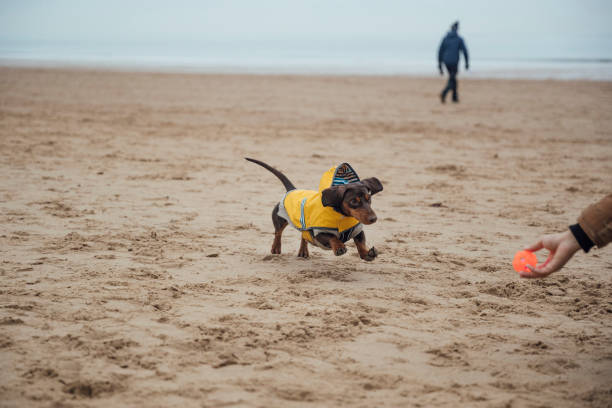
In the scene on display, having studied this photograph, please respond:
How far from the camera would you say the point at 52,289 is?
392 cm

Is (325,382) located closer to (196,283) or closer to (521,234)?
(196,283)

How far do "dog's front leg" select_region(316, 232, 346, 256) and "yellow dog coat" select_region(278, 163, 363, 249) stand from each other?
31 millimetres

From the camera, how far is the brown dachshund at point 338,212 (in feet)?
14.1

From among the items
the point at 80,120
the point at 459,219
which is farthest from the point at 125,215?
the point at 80,120

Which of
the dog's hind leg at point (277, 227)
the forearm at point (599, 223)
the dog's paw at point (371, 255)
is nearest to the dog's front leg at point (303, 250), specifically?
the dog's hind leg at point (277, 227)

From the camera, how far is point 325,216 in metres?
4.40

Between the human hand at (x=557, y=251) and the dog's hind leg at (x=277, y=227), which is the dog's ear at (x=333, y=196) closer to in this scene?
the dog's hind leg at (x=277, y=227)

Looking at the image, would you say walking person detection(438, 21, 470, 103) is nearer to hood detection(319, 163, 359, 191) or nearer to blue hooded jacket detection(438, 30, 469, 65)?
blue hooded jacket detection(438, 30, 469, 65)

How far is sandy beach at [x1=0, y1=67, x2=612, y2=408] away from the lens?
286 cm

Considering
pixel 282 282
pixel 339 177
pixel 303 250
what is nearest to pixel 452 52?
pixel 303 250

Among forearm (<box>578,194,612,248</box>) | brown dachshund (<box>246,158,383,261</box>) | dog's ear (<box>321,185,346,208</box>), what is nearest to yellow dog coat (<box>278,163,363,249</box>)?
brown dachshund (<box>246,158,383,261</box>)

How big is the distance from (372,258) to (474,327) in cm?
114

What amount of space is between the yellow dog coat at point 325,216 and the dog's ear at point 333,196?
104 mm

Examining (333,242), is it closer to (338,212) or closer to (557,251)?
(338,212)
